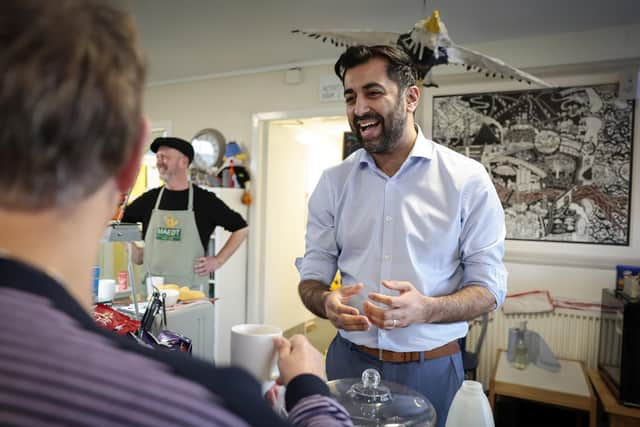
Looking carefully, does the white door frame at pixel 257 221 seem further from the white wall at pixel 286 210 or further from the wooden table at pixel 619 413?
the wooden table at pixel 619 413

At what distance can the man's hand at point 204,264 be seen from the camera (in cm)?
313

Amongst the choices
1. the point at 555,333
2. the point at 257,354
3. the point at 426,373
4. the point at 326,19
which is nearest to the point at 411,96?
the point at 426,373

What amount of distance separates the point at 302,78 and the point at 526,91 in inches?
72.3

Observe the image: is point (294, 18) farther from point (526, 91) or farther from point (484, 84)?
point (526, 91)

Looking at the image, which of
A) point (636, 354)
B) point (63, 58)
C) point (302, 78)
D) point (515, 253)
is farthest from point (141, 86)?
point (302, 78)

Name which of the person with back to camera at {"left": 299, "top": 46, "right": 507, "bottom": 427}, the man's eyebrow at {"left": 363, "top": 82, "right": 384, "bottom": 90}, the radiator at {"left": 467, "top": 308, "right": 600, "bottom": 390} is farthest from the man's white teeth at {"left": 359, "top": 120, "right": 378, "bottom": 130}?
the radiator at {"left": 467, "top": 308, "right": 600, "bottom": 390}


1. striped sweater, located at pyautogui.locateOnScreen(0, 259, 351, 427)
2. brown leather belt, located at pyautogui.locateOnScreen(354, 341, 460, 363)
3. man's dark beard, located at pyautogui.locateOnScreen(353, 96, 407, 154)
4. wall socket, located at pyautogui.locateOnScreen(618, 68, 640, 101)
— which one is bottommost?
brown leather belt, located at pyautogui.locateOnScreen(354, 341, 460, 363)

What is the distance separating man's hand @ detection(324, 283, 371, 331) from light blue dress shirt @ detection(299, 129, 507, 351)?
0.20 m

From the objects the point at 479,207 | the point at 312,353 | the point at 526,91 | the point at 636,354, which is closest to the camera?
the point at 312,353

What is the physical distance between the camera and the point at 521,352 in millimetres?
3094

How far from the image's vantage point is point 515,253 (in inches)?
133

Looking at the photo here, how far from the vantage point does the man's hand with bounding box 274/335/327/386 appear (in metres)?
0.68

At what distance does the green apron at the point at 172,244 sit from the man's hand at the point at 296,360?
2.47 metres

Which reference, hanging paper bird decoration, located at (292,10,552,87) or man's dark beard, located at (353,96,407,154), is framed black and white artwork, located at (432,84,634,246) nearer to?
hanging paper bird decoration, located at (292,10,552,87)
